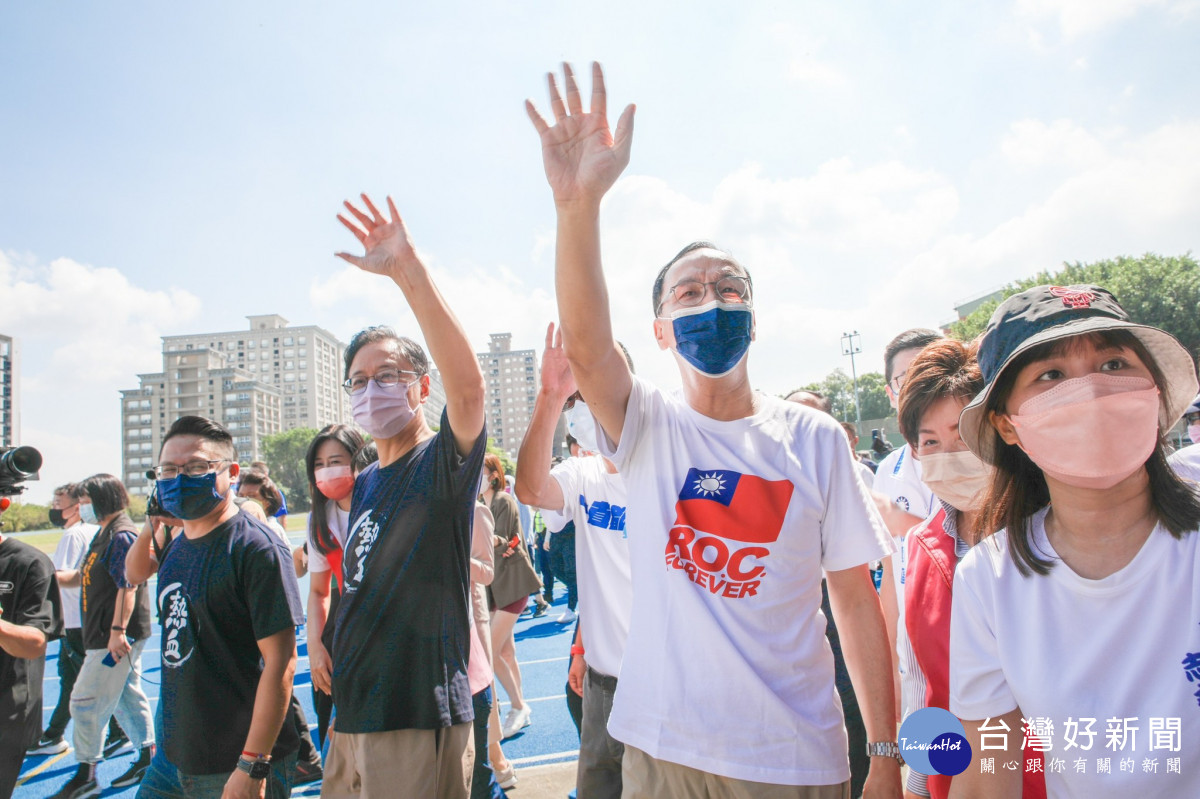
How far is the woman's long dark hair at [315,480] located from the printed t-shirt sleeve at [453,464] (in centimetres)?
188

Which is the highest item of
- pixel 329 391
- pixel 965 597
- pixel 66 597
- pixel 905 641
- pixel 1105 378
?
pixel 329 391

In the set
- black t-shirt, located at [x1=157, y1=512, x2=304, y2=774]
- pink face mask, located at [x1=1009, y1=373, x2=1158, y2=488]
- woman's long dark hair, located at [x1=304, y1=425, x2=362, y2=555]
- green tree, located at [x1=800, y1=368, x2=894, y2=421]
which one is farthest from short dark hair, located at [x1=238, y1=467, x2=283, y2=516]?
green tree, located at [x1=800, y1=368, x2=894, y2=421]

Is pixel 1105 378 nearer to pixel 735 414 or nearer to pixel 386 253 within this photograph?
pixel 735 414

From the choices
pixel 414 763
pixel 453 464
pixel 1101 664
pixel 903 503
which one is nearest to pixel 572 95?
pixel 453 464

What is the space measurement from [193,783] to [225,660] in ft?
1.55

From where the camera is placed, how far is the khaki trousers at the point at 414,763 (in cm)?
223

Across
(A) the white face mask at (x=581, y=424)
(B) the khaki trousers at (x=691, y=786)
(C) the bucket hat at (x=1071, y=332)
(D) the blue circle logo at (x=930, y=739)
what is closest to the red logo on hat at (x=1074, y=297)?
(C) the bucket hat at (x=1071, y=332)

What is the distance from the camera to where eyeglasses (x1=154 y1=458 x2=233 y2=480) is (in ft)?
10.0

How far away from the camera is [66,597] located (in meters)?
6.77

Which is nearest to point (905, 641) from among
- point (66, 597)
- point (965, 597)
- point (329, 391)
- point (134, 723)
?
point (965, 597)

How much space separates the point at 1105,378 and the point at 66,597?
8855 mm

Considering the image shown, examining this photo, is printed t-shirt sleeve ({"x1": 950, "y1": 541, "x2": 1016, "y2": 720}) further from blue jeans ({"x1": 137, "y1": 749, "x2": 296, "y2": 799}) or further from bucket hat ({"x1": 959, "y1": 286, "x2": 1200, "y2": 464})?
blue jeans ({"x1": 137, "y1": 749, "x2": 296, "y2": 799})

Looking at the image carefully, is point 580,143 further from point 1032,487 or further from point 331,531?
point 331,531

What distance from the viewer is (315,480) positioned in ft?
14.2
